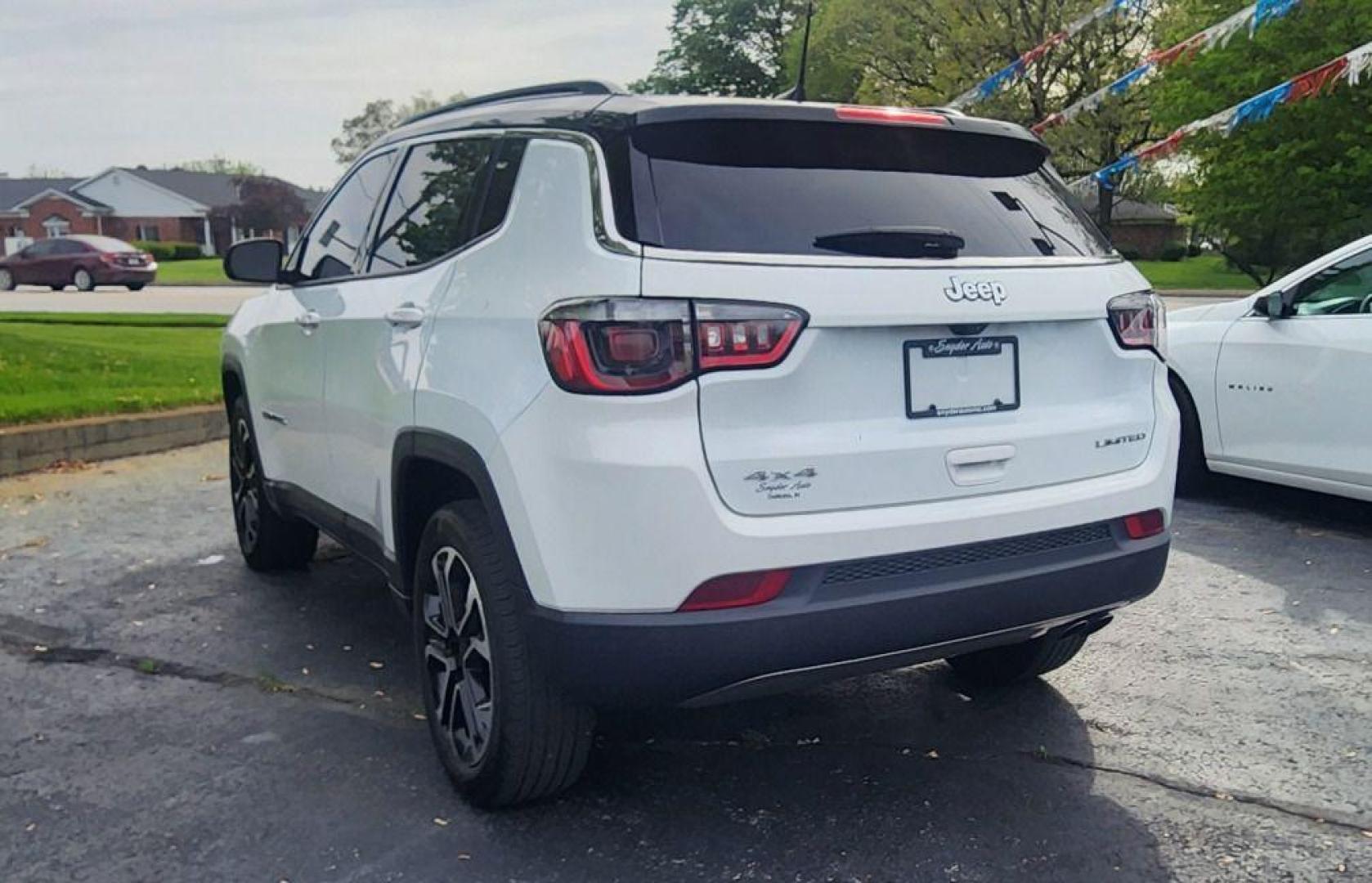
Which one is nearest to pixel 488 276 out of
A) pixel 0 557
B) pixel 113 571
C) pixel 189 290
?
pixel 113 571

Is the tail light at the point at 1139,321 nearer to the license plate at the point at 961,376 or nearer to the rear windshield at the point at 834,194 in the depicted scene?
the rear windshield at the point at 834,194

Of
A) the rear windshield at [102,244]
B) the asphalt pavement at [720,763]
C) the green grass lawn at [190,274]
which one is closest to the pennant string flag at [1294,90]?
the asphalt pavement at [720,763]

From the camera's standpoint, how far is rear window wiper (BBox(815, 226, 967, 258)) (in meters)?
3.02

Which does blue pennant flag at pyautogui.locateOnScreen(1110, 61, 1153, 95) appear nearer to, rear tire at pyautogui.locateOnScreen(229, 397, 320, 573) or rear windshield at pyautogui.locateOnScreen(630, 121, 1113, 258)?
rear tire at pyautogui.locateOnScreen(229, 397, 320, 573)

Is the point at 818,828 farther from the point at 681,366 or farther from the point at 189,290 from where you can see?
the point at 189,290

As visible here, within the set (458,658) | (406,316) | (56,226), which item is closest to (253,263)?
(406,316)

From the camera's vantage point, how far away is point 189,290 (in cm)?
3350

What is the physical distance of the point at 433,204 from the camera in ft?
12.6

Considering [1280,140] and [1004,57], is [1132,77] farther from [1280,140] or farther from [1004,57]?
[1004,57]

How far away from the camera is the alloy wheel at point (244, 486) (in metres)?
5.61

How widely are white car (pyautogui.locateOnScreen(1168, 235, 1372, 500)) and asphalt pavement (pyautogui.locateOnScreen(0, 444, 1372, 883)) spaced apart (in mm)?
990

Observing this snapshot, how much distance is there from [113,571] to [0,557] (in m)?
0.70

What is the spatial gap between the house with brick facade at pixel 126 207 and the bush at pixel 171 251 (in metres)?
8.04

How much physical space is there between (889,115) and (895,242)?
0.42 m
